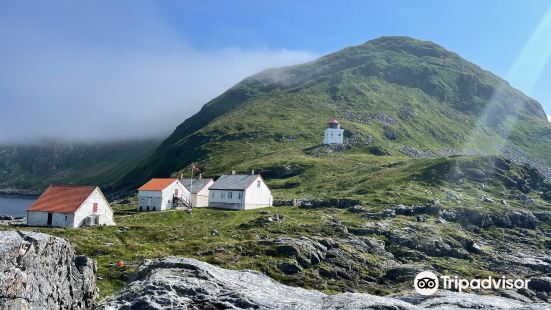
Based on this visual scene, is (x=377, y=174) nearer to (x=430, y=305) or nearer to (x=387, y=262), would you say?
(x=387, y=262)

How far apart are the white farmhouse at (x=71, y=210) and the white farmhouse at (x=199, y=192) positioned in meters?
32.2

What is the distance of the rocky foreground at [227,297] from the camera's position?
48.3ft

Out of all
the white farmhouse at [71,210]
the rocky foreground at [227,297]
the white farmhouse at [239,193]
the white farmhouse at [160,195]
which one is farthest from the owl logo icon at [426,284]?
the white farmhouse at [160,195]

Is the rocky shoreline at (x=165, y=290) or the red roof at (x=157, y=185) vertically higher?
the red roof at (x=157, y=185)

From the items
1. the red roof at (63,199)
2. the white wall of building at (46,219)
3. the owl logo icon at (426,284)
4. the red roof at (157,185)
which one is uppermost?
the red roof at (157,185)

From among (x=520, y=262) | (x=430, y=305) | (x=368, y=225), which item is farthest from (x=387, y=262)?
(x=430, y=305)

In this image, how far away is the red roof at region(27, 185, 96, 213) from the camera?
80400 millimetres

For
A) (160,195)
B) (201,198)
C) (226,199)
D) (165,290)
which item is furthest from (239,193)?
(165,290)

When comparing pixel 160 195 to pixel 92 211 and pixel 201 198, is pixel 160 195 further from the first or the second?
pixel 92 211

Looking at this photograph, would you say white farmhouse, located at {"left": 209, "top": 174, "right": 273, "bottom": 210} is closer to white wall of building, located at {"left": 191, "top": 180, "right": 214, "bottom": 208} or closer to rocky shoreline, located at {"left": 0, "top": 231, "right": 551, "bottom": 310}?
white wall of building, located at {"left": 191, "top": 180, "right": 214, "bottom": 208}

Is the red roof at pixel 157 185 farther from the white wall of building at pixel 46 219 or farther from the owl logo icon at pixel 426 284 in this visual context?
the owl logo icon at pixel 426 284

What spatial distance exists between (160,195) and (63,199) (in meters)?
25.4

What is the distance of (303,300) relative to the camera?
16141mm

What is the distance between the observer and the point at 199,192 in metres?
116
